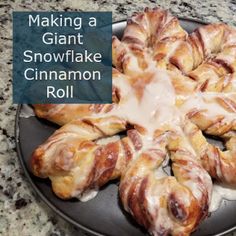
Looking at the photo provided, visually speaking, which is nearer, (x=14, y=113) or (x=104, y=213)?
(x=104, y=213)

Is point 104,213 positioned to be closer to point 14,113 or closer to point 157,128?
point 157,128

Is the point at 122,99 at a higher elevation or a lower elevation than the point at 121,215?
higher

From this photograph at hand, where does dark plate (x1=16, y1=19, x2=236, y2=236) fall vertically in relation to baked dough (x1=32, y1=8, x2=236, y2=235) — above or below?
below

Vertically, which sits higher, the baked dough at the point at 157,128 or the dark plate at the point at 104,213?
the baked dough at the point at 157,128

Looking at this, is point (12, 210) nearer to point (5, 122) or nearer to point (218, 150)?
point (5, 122)

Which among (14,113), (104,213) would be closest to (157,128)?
(104,213)

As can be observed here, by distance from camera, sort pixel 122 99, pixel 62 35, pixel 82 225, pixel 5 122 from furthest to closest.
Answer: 1. pixel 62 35
2. pixel 5 122
3. pixel 122 99
4. pixel 82 225

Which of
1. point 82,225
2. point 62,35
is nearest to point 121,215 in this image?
point 82,225

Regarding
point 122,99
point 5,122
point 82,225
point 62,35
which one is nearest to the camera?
point 82,225
